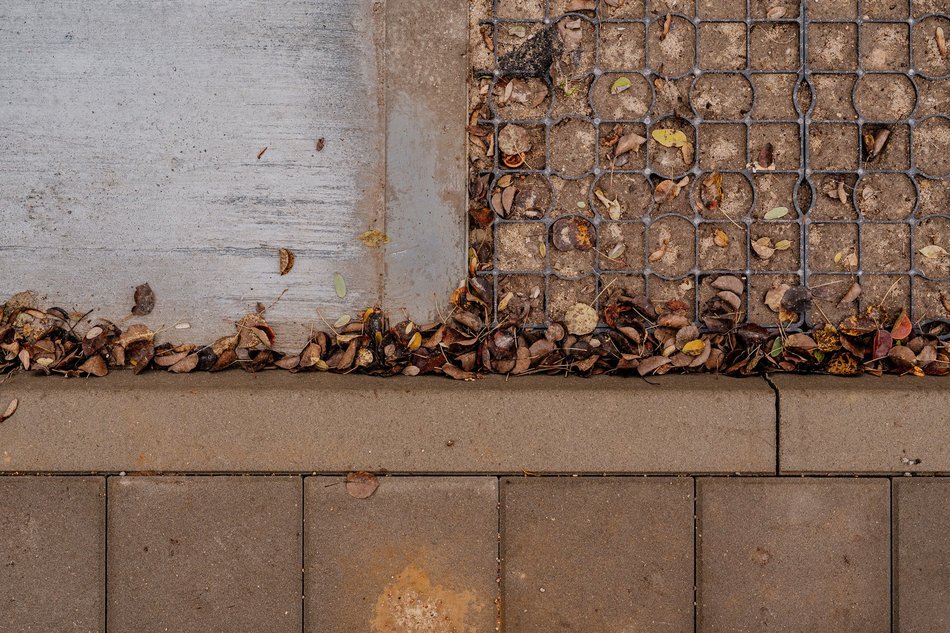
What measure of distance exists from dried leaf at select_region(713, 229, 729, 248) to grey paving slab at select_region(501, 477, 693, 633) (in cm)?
102

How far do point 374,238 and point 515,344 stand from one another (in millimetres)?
761

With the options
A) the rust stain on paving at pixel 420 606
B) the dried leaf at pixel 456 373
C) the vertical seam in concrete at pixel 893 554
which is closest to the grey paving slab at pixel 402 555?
the rust stain on paving at pixel 420 606

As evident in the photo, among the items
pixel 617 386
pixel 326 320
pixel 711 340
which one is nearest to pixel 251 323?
pixel 326 320

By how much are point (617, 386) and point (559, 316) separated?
1.29ft

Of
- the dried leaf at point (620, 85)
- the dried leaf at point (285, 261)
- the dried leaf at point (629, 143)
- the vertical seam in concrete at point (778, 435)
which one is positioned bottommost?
the vertical seam in concrete at point (778, 435)

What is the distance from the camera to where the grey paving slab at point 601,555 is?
2395 millimetres

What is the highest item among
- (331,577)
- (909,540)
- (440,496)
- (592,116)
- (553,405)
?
(592,116)

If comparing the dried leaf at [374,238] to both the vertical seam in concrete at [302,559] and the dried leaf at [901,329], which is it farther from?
the dried leaf at [901,329]

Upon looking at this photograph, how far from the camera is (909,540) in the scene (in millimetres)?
2395

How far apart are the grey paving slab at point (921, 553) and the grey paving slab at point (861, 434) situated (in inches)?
3.8

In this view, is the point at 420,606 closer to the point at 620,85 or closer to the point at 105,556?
the point at 105,556

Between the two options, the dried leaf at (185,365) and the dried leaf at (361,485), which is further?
the dried leaf at (185,365)

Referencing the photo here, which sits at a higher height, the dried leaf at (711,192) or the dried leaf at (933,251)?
the dried leaf at (711,192)

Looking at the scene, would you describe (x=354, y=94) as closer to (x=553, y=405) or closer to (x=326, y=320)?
(x=326, y=320)
